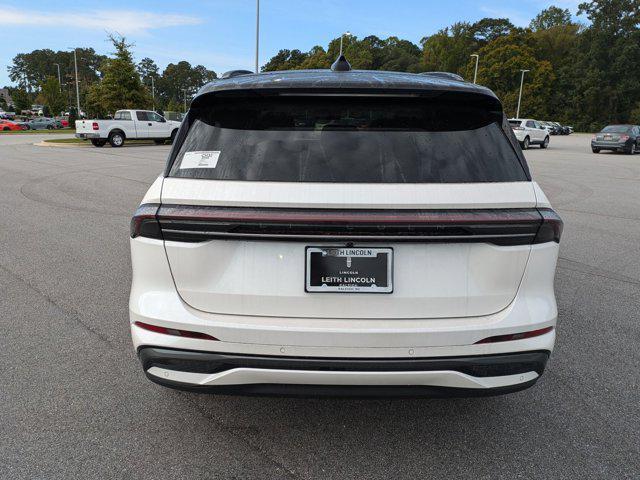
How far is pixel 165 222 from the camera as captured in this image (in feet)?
7.42

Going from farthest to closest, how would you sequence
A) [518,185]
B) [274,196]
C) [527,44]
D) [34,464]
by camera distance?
[527,44] → [34,464] → [518,185] → [274,196]

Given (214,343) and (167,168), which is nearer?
(214,343)

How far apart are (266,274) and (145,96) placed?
36.1 metres

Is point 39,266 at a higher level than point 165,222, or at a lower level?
lower

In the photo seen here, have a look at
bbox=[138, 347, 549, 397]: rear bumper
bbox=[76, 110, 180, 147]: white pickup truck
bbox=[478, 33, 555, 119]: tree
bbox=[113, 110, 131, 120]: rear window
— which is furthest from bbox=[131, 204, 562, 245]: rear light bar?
bbox=[478, 33, 555, 119]: tree

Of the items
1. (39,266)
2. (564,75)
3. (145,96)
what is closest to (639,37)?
(564,75)

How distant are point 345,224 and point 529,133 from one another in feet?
110

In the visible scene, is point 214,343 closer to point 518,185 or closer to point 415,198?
point 415,198

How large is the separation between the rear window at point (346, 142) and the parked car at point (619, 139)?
3287 centimetres

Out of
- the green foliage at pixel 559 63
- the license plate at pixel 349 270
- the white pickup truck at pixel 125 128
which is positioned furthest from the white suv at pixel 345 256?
the green foliage at pixel 559 63

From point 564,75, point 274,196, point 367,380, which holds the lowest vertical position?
point 367,380

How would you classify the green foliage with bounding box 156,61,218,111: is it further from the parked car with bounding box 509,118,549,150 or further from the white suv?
the white suv

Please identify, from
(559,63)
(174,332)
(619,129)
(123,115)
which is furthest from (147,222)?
Result: (559,63)

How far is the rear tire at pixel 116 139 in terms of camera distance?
2727 centimetres
